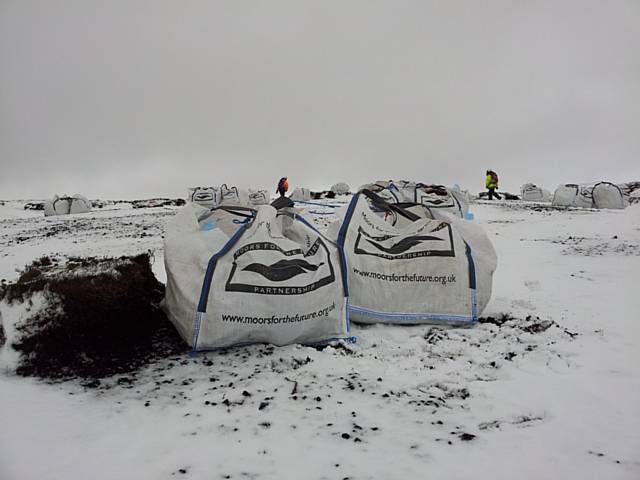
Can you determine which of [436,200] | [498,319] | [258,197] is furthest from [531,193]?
[498,319]

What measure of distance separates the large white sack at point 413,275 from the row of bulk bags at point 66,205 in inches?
593

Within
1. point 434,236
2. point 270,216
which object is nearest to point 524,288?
point 434,236

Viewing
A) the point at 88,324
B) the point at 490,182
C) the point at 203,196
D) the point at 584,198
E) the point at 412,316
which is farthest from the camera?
the point at 490,182

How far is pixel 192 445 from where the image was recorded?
4.26 ft

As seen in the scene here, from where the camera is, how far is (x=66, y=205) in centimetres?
1442

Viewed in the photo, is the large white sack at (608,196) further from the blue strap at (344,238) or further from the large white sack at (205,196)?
the blue strap at (344,238)

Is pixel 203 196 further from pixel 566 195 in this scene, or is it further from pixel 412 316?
pixel 566 195

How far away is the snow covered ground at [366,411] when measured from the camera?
1193 mm

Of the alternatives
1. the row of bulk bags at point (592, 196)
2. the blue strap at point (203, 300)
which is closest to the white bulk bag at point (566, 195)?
the row of bulk bags at point (592, 196)

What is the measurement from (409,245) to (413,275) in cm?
21

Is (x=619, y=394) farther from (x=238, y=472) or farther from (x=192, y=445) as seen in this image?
(x=192, y=445)

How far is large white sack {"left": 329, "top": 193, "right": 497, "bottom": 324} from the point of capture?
2.47m

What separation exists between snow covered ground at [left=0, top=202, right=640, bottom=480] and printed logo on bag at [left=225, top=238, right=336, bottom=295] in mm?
334

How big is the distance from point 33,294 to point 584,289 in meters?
3.92
